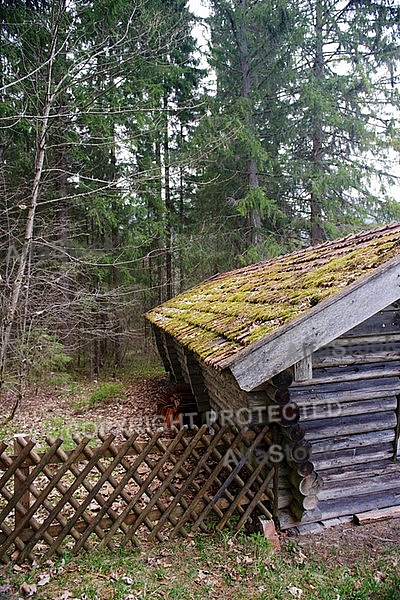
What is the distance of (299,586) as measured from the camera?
363 centimetres

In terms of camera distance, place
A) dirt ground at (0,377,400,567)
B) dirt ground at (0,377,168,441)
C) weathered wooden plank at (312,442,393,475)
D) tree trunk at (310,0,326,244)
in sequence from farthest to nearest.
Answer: tree trunk at (310,0,326,244), dirt ground at (0,377,168,441), weathered wooden plank at (312,442,393,475), dirt ground at (0,377,400,567)

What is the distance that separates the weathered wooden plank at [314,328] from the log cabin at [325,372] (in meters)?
0.01

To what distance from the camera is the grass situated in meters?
3.49

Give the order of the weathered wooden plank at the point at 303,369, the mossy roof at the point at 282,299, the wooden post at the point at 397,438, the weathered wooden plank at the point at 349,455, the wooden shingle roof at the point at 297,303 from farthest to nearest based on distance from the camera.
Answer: the wooden post at the point at 397,438 → the weathered wooden plank at the point at 349,455 → the weathered wooden plank at the point at 303,369 → the mossy roof at the point at 282,299 → the wooden shingle roof at the point at 297,303

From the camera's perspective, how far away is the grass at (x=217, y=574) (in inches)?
138

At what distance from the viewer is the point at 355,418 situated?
4.75 meters

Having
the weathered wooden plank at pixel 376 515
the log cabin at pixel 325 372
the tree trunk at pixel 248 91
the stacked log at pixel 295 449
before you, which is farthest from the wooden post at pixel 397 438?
the tree trunk at pixel 248 91

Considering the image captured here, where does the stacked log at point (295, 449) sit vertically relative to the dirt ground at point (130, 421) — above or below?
→ above

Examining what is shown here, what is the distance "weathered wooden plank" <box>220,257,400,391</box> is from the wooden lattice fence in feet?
3.65

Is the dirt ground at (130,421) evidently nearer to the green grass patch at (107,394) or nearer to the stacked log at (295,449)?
the green grass patch at (107,394)

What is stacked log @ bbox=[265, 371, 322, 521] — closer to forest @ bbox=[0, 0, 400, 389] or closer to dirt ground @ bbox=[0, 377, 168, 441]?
dirt ground @ bbox=[0, 377, 168, 441]

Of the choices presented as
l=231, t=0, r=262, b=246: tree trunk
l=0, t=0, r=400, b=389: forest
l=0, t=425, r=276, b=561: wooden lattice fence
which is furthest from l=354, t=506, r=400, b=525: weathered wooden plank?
l=231, t=0, r=262, b=246: tree trunk

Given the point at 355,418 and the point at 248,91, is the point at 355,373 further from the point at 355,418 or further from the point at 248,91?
the point at 248,91

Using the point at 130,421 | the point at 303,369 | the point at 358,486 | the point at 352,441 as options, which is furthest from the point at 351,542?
the point at 130,421
